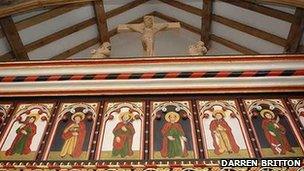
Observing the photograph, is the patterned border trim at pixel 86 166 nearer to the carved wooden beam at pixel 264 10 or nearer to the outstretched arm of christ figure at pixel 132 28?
the outstretched arm of christ figure at pixel 132 28

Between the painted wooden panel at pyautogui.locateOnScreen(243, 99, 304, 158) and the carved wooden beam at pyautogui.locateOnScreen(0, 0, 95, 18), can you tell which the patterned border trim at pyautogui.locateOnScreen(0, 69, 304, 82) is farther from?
the carved wooden beam at pyautogui.locateOnScreen(0, 0, 95, 18)

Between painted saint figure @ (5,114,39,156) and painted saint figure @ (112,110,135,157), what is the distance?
29.1 inches

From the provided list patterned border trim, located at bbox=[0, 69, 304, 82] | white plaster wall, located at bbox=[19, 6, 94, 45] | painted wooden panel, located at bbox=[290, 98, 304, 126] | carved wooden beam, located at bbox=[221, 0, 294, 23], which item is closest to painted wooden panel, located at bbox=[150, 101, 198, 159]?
patterned border trim, located at bbox=[0, 69, 304, 82]

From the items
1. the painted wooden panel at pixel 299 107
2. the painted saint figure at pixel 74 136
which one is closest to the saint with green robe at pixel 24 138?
the painted saint figure at pixel 74 136

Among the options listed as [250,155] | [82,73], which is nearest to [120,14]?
[82,73]

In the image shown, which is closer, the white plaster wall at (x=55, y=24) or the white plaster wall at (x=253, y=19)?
the white plaster wall at (x=253, y=19)

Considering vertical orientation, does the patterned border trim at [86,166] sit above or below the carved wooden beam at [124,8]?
below

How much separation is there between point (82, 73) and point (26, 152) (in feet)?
3.49

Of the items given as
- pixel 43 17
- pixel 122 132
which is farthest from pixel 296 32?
pixel 43 17

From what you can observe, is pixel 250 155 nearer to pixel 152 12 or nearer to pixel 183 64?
Answer: pixel 183 64

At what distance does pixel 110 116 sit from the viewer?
3602mm

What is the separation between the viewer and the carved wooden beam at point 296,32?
6.11 metres

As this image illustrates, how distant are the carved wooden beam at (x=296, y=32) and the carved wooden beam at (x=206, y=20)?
5.06 feet

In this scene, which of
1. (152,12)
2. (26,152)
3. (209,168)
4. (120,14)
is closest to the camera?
(209,168)
